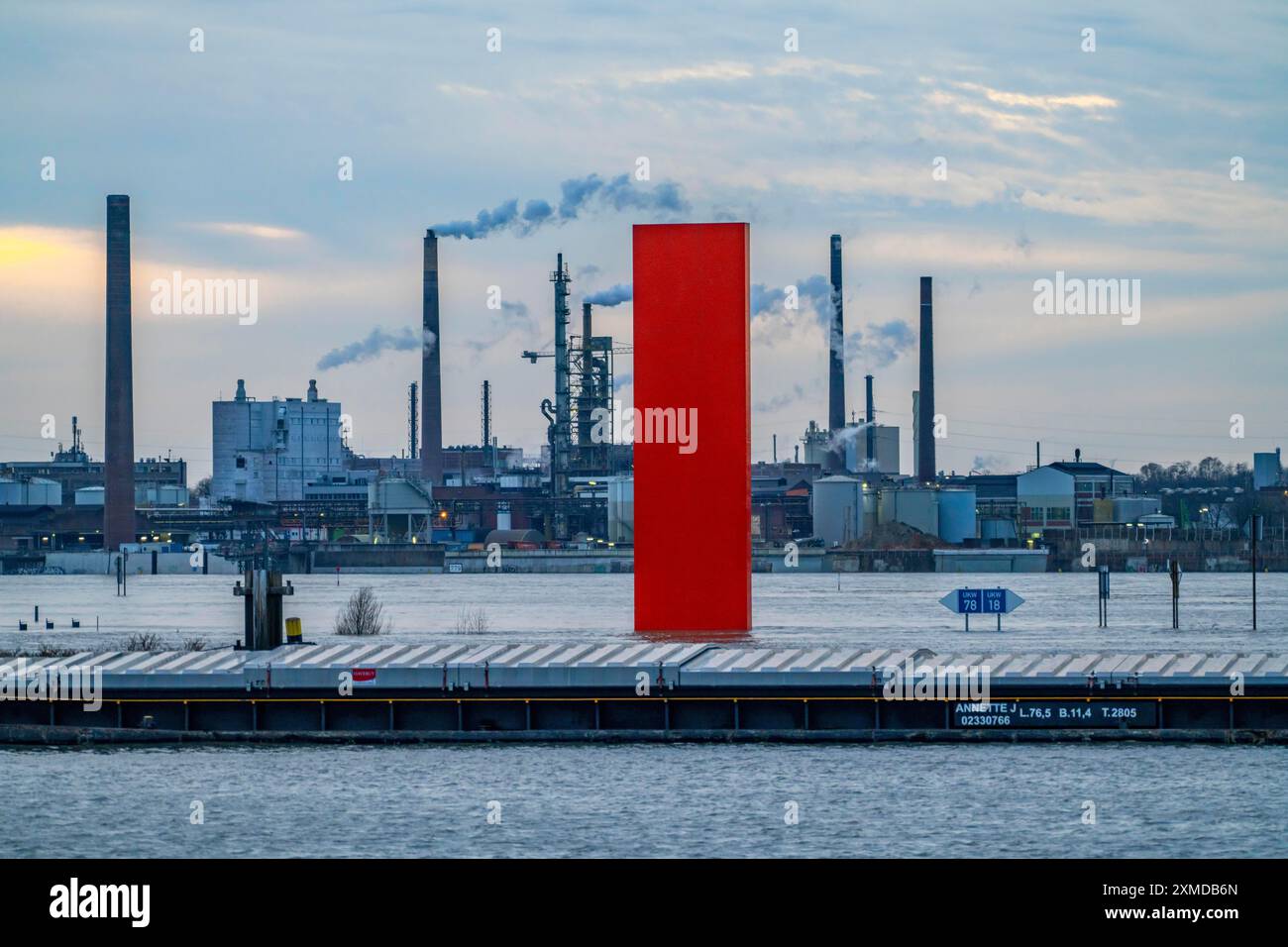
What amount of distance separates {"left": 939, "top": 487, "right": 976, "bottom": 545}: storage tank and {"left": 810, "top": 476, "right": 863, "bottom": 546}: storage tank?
7.23m

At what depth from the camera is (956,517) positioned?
15150 cm

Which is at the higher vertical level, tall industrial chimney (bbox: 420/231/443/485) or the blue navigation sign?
tall industrial chimney (bbox: 420/231/443/485)

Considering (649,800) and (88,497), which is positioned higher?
(88,497)

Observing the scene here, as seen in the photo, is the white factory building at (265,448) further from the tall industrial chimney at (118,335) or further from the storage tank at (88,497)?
the tall industrial chimney at (118,335)

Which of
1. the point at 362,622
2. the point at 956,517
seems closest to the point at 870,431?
the point at 956,517

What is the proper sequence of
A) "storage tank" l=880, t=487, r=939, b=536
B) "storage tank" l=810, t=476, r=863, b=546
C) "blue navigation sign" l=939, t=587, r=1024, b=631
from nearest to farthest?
"blue navigation sign" l=939, t=587, r=1024, b=631 < "storage tank" l=810, t=476, r=863, b=546 < "storage tank" l=880, t=487, r=939, b=536

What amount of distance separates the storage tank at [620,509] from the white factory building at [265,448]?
35475 mm

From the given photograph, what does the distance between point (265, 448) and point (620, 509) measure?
39.8 metres

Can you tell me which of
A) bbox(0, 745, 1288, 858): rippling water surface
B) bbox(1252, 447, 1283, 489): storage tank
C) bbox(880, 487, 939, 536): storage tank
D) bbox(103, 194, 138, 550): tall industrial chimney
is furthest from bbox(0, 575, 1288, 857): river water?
bbox(1252, 447, 1283, 489): storage tank

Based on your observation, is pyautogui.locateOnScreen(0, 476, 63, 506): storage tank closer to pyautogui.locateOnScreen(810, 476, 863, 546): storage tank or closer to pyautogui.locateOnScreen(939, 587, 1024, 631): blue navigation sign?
pyautogui.locateOnScreen(810, 476, 863, 546): storage tank

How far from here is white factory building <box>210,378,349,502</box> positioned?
168m

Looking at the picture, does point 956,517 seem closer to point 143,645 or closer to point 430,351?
point 430,351

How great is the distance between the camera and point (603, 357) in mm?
137000
